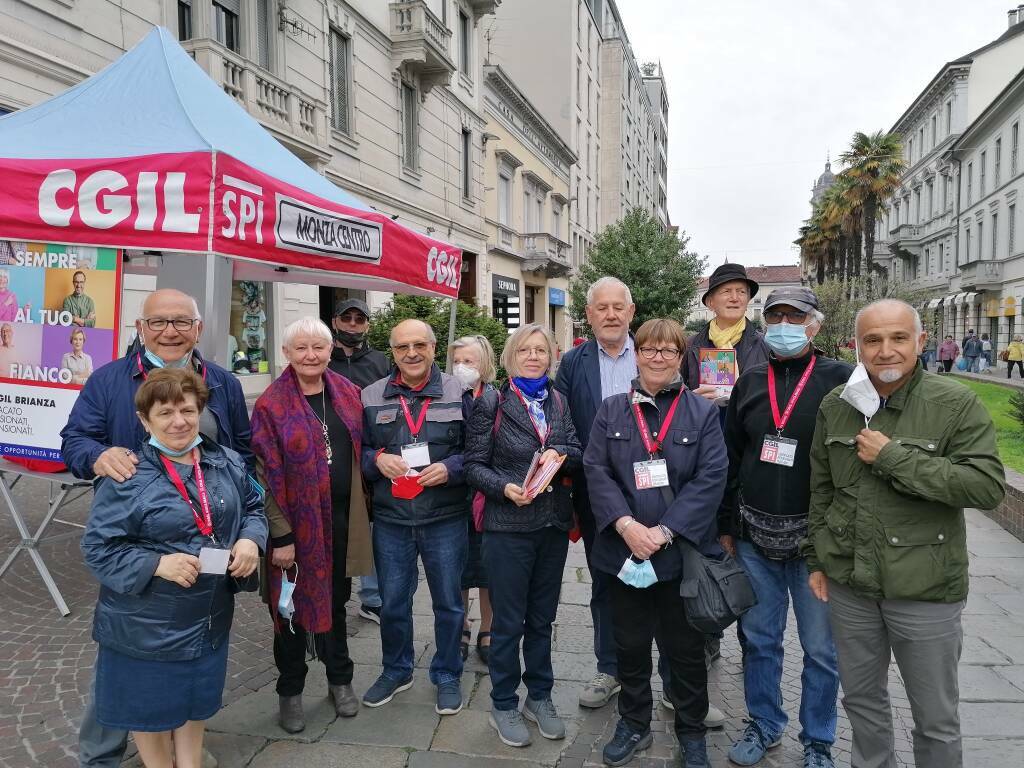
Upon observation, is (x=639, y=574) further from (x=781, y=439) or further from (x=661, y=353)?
(x=661, y=353)

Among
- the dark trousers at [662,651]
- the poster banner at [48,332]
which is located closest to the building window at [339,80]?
the poster banner at [48,332]

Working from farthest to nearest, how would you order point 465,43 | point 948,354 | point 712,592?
point 948,354, point 465,43, point 712,592

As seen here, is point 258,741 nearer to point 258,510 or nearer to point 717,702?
point 258,510

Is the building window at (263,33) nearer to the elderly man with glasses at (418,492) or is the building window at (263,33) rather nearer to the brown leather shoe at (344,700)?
the elderly man with glasses at (418,492)

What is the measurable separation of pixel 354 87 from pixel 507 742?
1458 centimetres

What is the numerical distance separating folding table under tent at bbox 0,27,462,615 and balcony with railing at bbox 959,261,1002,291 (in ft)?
138

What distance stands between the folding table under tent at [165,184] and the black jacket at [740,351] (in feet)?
7.49

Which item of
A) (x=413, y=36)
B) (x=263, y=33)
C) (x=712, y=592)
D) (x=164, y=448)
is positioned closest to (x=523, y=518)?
(x=712, y=592)

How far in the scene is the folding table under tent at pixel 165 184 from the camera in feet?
10.8

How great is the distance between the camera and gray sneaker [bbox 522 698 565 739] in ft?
10.4

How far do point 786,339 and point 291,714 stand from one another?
9.47 feet

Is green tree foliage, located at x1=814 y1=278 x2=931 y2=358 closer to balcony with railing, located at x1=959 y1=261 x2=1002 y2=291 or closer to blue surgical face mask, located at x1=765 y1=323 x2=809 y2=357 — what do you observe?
balcony with railing, located at x1=959 y1=261 x2=1002 y2=291

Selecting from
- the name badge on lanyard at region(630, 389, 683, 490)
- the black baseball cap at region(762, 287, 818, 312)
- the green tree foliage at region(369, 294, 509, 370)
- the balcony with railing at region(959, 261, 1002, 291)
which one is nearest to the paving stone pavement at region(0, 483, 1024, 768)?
the name badge on lanyard at region(630, 389, 683, 490)

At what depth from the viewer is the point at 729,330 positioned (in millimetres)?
3621
